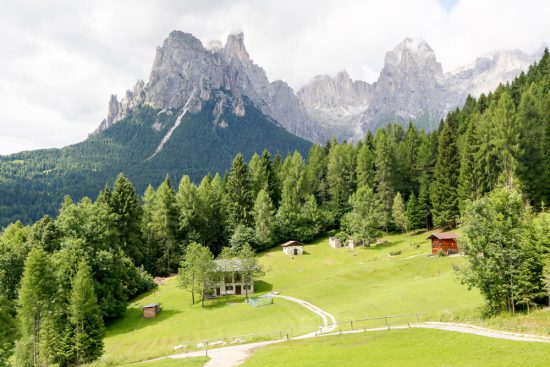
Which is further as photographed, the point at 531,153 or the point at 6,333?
the point at 531,153

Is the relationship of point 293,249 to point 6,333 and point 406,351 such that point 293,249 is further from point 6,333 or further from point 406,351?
point 406,351

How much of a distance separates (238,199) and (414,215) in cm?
4021

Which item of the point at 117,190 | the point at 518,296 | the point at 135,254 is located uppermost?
the point at 117,190

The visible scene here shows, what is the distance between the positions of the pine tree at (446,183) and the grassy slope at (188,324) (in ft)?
139

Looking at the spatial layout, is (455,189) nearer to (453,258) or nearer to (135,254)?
(453,258)

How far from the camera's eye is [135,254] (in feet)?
284

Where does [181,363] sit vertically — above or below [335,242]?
below

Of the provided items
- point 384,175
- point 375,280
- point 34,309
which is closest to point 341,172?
point 384,175

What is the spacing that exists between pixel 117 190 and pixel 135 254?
13949 millimetres

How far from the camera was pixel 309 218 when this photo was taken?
323ft

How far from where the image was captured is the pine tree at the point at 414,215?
8906 centimetres

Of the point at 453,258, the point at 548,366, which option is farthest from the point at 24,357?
the point at 453,258

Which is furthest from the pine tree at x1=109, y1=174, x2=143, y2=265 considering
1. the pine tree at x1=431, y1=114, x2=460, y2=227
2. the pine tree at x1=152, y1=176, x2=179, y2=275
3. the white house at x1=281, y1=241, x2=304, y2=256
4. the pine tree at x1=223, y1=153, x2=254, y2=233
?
the pine tree at x1=431, y1=114, x2=460, y2=227

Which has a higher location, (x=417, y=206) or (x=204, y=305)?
(x=417, y=206)
